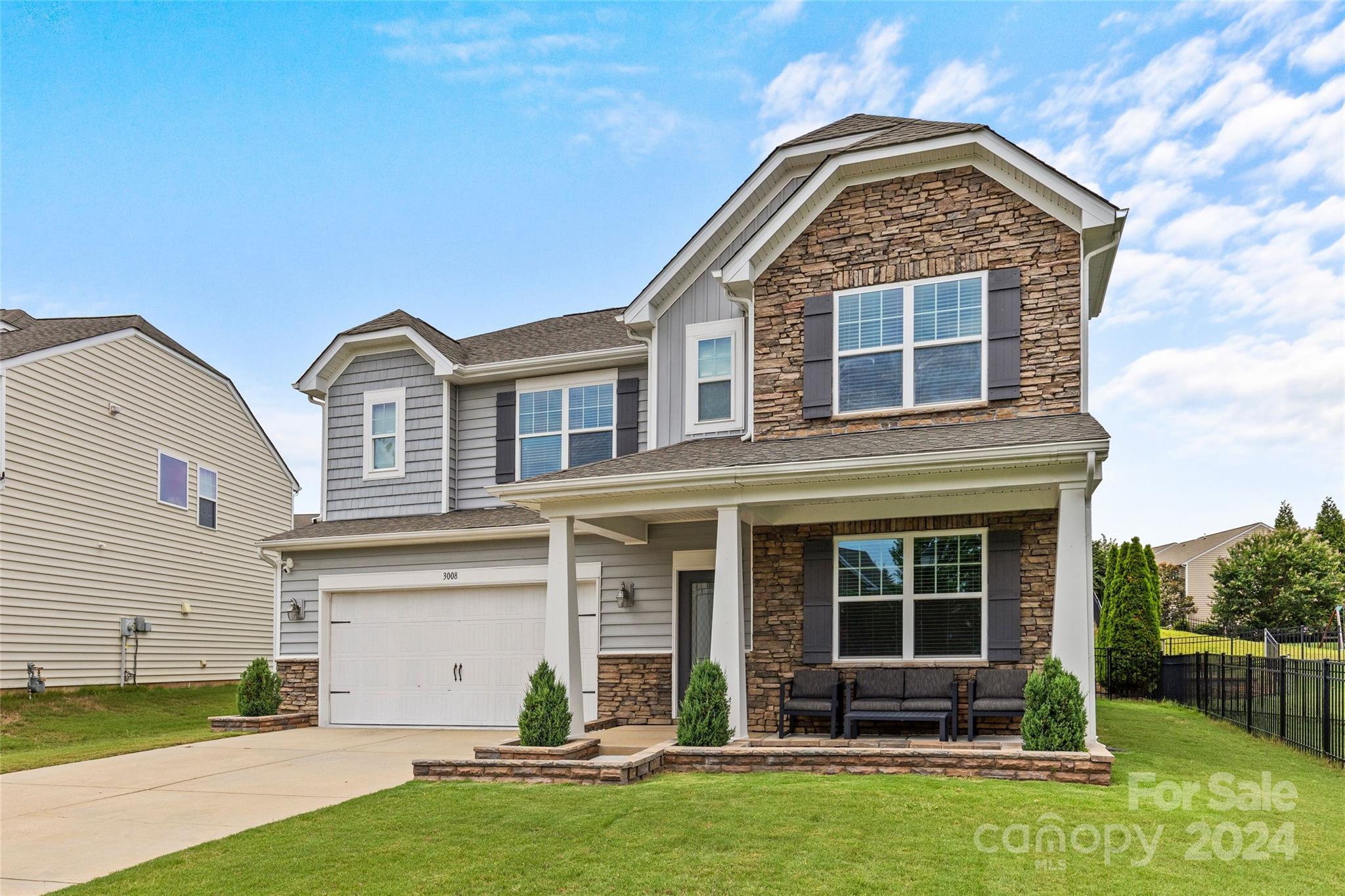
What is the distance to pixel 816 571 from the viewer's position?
39.7 ft

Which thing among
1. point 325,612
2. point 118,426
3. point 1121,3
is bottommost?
point 325,612

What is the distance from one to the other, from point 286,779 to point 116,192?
46.2 ft

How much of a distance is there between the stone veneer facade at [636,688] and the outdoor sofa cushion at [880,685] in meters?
3.32

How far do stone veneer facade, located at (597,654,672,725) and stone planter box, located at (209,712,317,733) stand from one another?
4926 mm

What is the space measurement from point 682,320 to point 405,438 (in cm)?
526

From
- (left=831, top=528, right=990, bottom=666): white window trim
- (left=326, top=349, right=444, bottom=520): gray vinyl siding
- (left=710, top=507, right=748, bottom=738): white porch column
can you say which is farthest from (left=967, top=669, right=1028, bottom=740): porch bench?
(left=326, top=349, right=444, bottom=520): gray vinyl siding

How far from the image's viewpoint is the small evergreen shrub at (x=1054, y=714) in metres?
8.98

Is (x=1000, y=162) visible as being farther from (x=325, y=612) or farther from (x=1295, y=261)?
(x=325, y=612)

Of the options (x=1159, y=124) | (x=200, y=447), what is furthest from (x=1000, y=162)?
(x=200, y=447)

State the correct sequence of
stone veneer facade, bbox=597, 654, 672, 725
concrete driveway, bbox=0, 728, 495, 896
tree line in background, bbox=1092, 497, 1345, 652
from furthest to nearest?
tree line in background, bbox=1092, 497, 1345, 652 → stone veneer facade, bbox=597, 654, 672, 725 → concrete driveway, bbox=0, 728, 495, 896

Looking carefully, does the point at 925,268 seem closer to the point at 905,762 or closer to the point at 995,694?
the point at 995,694

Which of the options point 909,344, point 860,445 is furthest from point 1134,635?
point 860,445

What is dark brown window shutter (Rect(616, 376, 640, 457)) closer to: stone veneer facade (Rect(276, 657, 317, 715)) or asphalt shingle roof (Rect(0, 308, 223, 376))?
stone veneer facade (Rect(276, 657, 317, 715))

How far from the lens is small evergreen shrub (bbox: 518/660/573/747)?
1027 centimetres
